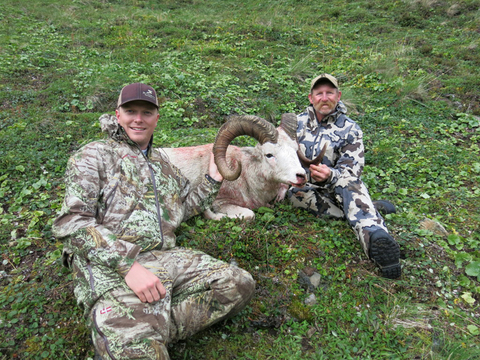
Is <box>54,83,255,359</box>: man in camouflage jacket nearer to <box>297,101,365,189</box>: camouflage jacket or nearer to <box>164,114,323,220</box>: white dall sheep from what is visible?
<box>164,114,323,220</box>: white dall sheep

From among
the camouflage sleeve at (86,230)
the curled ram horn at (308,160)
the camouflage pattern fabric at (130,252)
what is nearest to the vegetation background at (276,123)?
the camouflage pattern fabric at (130,252)

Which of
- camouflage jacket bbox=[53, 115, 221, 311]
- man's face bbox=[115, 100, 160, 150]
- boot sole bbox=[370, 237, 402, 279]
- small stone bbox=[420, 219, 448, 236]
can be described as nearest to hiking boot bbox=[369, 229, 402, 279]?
boot sole bbox=[370, 237, 402, 279]

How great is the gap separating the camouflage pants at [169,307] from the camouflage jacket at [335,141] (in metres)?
2.69

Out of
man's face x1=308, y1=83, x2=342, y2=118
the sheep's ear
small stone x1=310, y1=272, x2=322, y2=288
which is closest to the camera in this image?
small stone x1=310, y1=272, x2=322, y2=288

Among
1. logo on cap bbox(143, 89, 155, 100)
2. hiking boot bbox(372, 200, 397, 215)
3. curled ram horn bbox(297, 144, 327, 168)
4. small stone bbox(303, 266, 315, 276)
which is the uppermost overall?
logo on cap bbox(143, 89, 155, 100)

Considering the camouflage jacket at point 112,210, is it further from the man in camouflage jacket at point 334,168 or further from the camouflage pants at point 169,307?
the man in camouflage jacket at point 334,168

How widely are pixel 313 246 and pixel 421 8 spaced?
19223 mm

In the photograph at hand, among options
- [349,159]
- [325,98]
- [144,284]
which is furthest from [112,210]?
[325,98]

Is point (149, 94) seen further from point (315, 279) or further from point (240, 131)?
point (315, 279)

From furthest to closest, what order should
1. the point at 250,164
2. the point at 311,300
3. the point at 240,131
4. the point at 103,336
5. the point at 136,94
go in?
the point at 250,164 < the point at 240,131 < the point at 311,300 < the point at 136,94 < the point at 103,336

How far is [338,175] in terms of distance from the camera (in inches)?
205

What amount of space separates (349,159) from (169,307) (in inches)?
152

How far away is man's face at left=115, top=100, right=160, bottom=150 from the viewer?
349 cm

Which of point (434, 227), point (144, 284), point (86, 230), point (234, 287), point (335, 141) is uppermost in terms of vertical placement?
point (335, 141)
